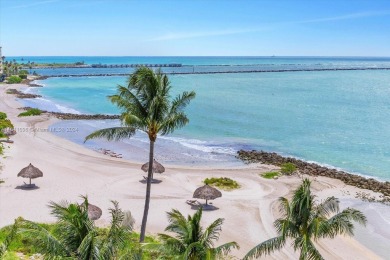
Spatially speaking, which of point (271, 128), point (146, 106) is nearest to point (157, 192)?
point (146, 106)

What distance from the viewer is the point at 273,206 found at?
32250 millimetres

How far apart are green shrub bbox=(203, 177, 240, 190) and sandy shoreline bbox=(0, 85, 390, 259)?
3.13ft

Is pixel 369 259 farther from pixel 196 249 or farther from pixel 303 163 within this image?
pixel 303 163

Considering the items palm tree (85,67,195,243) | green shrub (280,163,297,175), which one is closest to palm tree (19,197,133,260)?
palm tree (85,67,195,243)

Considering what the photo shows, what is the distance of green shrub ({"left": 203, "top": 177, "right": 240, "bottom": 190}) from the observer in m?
36.4

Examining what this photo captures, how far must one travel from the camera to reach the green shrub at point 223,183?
119 ft

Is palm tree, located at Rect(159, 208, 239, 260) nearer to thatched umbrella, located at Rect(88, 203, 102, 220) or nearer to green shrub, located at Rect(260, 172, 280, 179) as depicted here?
thatched umbrella, located at Rect(88, 203, 102, 220)

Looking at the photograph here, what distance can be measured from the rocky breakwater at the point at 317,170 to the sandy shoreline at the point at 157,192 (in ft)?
5.27

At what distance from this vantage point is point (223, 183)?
36.9 meters

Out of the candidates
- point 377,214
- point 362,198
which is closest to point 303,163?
point 362,198

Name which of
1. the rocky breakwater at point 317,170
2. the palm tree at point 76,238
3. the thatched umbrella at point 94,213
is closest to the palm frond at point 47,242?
the palm tree at point 76,238

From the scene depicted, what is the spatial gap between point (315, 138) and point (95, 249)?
53939 millimetres

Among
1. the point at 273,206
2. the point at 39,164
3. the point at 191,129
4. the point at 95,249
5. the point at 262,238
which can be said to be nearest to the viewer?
the point at 95,249

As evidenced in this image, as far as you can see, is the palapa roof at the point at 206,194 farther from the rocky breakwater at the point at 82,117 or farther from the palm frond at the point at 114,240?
the rocky breakwater at the point at 82,117
